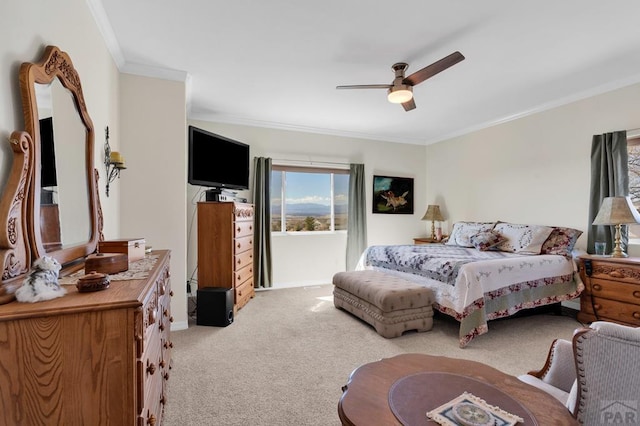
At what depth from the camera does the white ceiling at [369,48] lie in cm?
214

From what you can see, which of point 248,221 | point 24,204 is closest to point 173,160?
point 248,221

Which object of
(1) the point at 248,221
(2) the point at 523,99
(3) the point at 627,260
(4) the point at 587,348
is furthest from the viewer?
(1) the point at 248,221

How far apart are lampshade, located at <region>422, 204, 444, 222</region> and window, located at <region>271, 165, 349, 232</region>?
1.49 metres

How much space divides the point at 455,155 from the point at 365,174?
162 cm

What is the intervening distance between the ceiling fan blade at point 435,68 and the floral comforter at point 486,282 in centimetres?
175

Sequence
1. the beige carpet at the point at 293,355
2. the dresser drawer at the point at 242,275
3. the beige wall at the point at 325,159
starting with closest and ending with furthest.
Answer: the beige carpet at the point at 293,355 < the dresser drawer at the point at 242,275 < the beige wall at the point at 325,159

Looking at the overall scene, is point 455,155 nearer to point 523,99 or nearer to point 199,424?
point 523,99

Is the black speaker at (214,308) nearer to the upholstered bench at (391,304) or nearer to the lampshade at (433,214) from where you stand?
the upholstered bench at (391,304)

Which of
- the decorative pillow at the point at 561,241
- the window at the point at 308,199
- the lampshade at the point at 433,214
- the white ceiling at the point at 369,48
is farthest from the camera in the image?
the lampshade at the point at 433,214

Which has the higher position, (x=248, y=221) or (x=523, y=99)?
(x=523, y=99)

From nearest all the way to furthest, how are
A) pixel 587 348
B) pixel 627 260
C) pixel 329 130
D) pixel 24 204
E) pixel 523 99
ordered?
pixel 587 348
pixel 24 204
pixel 627 260
pixel 523 99
pixel 329 130

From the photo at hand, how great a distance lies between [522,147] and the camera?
432 cm

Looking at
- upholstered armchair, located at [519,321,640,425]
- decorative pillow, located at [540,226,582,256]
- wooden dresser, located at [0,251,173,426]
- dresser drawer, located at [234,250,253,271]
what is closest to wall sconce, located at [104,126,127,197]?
dresser drawer, located at [234,250,253,271]

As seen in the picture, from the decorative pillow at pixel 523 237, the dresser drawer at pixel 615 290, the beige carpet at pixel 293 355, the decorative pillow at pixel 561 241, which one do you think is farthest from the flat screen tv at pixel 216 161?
the dresser drawer at pixel 615 290
